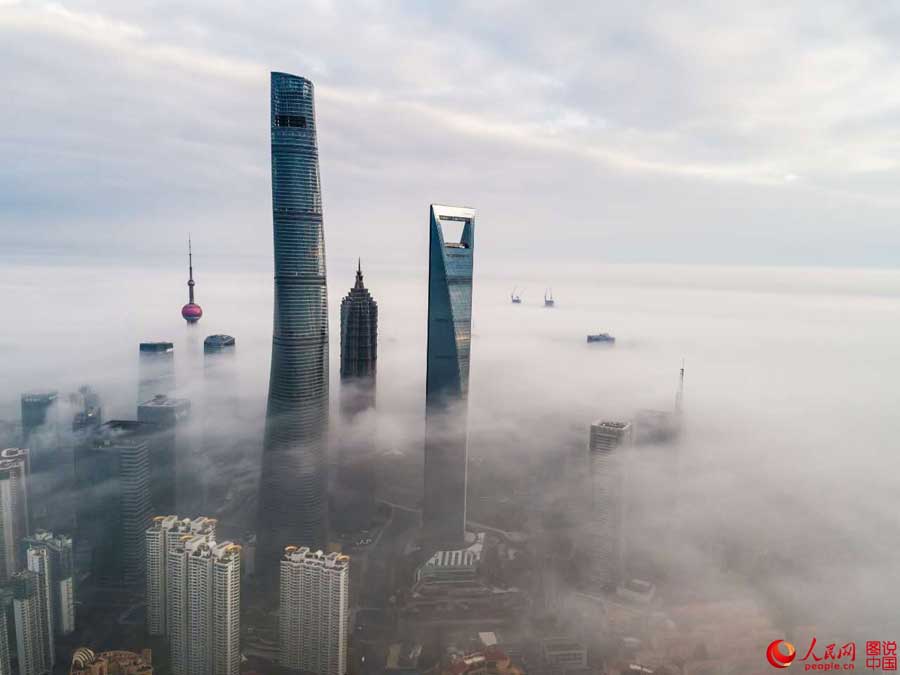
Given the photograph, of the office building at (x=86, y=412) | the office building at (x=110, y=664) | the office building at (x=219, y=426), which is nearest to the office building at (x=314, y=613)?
the office building at (x=110, y=664)

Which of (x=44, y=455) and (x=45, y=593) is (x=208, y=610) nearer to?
(x=45, y=593)

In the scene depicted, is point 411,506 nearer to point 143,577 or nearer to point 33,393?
point 143,577

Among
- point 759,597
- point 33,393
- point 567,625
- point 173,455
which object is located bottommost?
point 567,625

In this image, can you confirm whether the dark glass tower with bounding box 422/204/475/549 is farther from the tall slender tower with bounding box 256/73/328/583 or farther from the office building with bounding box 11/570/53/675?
the office building with bounding box 11/570/53/675

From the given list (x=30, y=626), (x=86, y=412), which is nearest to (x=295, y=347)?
(x=30, y=626)

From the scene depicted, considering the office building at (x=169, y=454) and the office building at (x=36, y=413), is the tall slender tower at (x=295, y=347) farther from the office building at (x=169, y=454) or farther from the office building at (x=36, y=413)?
the office building at (x=36, y=413)

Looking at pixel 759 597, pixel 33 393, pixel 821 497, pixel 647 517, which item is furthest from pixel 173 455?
pixel 821 497

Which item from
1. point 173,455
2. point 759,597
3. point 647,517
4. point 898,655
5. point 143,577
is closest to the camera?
point 898,655
